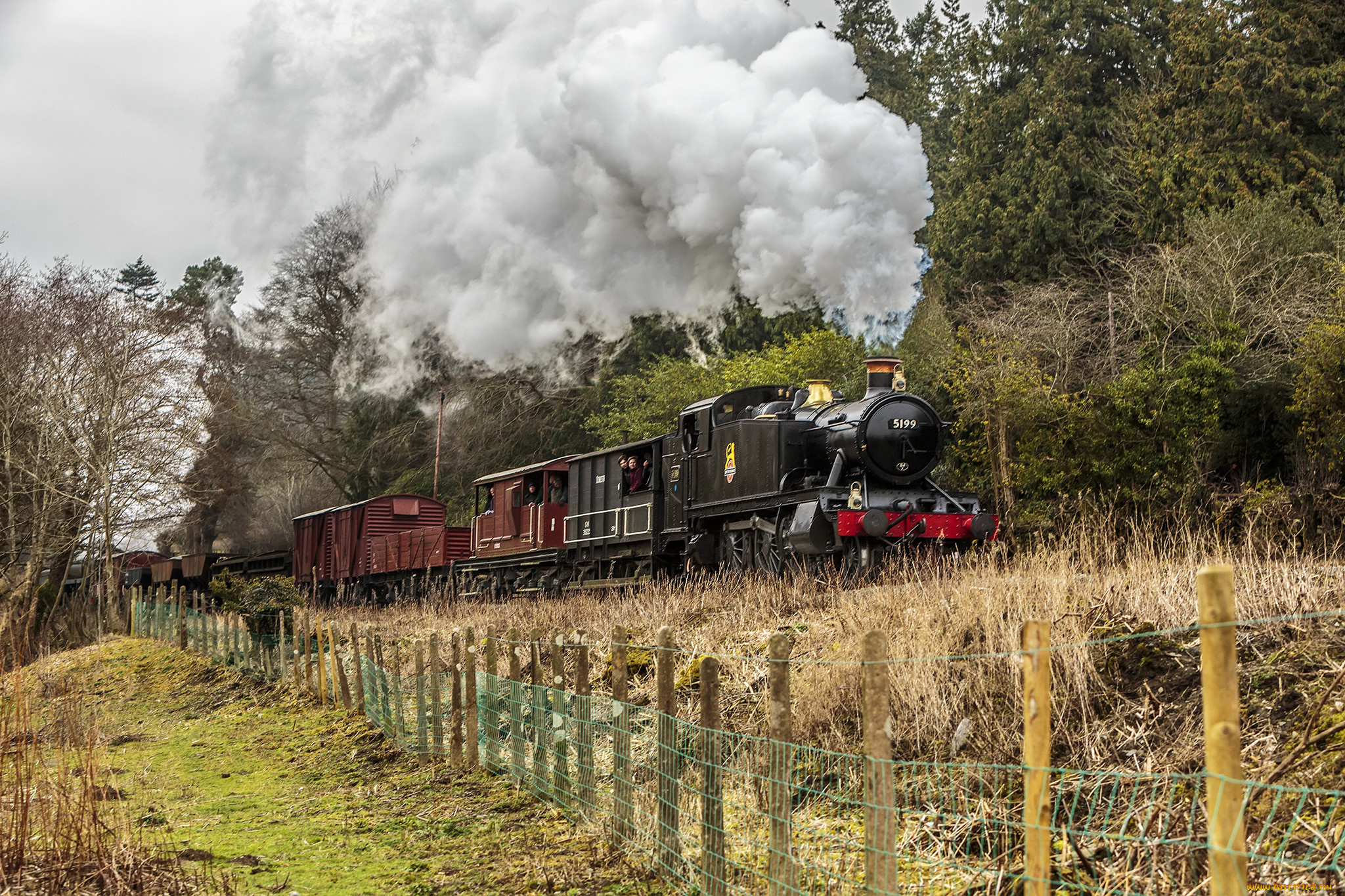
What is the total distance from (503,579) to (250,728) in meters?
10.0

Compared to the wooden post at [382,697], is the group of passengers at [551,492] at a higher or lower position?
higher

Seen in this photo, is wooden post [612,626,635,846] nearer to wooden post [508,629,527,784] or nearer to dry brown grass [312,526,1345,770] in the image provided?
dry brown grass [312,526,1345,770]

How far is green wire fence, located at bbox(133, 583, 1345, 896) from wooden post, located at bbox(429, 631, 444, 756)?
2 centimetres

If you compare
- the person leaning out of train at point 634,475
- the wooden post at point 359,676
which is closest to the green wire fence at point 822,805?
the wooden post at point 359,676

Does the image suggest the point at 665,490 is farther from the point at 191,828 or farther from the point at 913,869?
the point at 913,869

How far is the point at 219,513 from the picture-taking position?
48.4m

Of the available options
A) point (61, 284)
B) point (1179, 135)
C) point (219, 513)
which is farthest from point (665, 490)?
point (219, 513)

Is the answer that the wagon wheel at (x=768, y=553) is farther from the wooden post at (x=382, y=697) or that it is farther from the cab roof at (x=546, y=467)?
the cab roof at (x=546, y=467)

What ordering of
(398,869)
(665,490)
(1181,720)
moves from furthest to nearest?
(665,490)
(398,869)
(1181,720)

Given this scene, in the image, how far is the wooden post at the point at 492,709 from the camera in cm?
810

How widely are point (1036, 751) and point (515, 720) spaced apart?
5.25 meters

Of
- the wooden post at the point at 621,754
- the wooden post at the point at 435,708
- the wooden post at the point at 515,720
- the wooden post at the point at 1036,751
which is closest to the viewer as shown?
the wooden post at the point at 1036,751

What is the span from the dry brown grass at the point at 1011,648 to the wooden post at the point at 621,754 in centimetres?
56

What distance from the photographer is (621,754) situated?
20.2 feet
